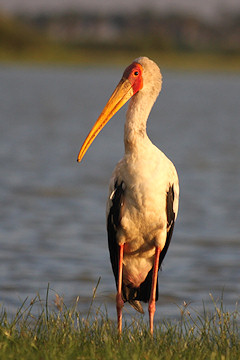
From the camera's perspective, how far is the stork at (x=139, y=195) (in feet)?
19.5

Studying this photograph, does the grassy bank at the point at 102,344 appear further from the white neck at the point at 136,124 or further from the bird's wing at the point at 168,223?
the white neck at the point at 136,124

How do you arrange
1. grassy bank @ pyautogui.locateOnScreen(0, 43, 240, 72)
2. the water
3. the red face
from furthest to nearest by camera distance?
grassy bank @ pyautogui.locateOnScreen(0, 43, 240, 72), the water, the red face

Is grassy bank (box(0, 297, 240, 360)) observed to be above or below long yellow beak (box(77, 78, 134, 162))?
below

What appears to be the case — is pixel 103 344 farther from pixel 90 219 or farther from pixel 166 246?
pixel 90 219

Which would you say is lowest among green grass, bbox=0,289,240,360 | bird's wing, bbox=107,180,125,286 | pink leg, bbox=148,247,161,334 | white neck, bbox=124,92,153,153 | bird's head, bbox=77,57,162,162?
green grass, bbox=0,289,240,360

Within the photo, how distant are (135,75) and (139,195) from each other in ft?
2.90

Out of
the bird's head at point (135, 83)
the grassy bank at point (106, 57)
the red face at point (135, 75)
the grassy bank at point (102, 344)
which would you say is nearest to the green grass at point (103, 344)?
the grassy bank at point (102, 344)

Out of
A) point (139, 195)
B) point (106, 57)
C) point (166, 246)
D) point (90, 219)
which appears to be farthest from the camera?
point (106, 57)

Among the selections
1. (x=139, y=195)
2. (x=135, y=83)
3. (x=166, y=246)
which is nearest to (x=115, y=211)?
(x=139, y=195)

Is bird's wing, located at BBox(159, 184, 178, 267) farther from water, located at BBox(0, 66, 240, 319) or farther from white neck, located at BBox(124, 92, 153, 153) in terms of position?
water, located at BBox(0, 66, 240, 319)

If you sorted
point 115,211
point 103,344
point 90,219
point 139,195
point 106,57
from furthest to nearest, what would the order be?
point 106,57 < point 90,219 < point 115,211 < point 139,195 < point 103,344

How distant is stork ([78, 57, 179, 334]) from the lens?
19.5 ft

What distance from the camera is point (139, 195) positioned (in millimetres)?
5957

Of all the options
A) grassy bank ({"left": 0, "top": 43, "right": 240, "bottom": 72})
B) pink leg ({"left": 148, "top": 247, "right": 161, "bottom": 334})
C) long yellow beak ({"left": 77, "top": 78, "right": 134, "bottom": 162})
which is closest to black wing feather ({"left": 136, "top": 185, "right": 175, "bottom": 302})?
pink leg ({"left": 148, "top": 247, "right": 161, "bottom": 334})
